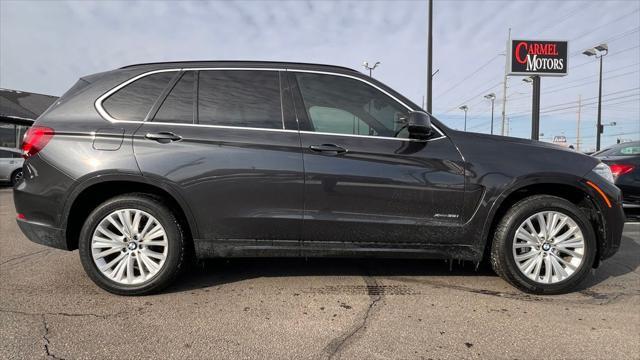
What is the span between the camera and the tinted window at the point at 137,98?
10.4ft

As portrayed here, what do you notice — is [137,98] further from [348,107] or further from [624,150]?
[624,150]

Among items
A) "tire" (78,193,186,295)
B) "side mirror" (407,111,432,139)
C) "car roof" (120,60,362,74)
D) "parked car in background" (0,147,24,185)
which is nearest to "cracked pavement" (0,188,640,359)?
"tire" (78,193,186,295)

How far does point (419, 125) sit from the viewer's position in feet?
10.0

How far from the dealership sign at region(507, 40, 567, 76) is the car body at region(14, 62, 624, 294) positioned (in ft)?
44.3

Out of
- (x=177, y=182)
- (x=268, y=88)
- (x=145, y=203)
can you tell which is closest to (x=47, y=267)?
(x=145, y=203)

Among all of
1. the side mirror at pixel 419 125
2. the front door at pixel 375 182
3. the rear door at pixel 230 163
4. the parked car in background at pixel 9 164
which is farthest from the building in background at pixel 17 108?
the side mirror at pixel 419 125

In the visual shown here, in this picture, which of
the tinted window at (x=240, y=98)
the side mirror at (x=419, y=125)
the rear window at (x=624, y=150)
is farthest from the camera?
the rear window at (x=624, y=150)

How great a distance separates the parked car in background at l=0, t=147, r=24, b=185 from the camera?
13031mm

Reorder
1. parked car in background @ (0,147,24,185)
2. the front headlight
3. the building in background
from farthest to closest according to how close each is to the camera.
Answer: the building in background < parked car in background @ (0,147,24,185) < the front headlight

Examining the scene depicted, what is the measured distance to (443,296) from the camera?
3.19m

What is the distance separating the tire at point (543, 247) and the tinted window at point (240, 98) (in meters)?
2.04

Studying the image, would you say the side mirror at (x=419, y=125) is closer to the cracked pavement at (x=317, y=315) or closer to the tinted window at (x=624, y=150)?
the cracked pavement at (x=317, y=315)

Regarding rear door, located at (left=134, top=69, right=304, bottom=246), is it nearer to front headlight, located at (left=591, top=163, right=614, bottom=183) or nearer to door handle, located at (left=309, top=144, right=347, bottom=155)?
door handle, located at (left=309, top=144, right=347, bottom=155)

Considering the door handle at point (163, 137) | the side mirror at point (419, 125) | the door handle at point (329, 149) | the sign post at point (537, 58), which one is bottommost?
the door handle at point (329, 149)
